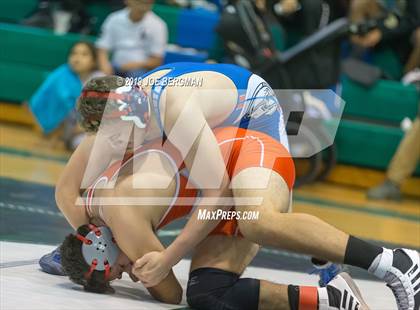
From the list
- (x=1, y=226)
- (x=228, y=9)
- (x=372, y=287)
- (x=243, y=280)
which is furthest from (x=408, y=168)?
(x=243, y=280)

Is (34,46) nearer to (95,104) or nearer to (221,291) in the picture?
(95,104)

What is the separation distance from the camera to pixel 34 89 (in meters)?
8.70

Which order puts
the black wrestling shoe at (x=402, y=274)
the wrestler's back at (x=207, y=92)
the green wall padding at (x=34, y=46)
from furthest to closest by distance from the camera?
1. the green wall padding at (x=34, y=46)
2. the wrestler's back at (x=207, y=92)
3. the black wrestling shoe at (x=402, y=274)

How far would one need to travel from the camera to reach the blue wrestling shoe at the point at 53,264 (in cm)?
398

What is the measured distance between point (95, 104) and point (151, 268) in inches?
24.6

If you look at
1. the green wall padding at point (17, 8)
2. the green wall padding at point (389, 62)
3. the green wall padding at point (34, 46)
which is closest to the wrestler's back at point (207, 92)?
the green wall padding at point (389, 62)

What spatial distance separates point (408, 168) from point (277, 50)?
1.26 m

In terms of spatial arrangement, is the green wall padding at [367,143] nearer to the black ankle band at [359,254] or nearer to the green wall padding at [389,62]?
the green wall padding at [389,62]

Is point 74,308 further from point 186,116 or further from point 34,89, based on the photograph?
point 34,89

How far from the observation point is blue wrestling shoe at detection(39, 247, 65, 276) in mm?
3982

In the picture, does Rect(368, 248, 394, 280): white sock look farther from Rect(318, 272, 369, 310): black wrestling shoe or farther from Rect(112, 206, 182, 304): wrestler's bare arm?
Rect(112, 206, 182, 304): wrestler's bare arm

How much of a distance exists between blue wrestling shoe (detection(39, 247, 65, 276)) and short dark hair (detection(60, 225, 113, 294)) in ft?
0.62

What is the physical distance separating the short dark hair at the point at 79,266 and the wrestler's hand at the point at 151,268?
0.19m

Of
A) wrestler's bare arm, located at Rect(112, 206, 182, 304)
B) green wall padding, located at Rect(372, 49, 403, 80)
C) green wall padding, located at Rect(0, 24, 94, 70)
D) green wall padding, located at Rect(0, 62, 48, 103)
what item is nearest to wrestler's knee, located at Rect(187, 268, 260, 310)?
wrestler's bare arm, located at Rect(112, 206, 182, 304)
